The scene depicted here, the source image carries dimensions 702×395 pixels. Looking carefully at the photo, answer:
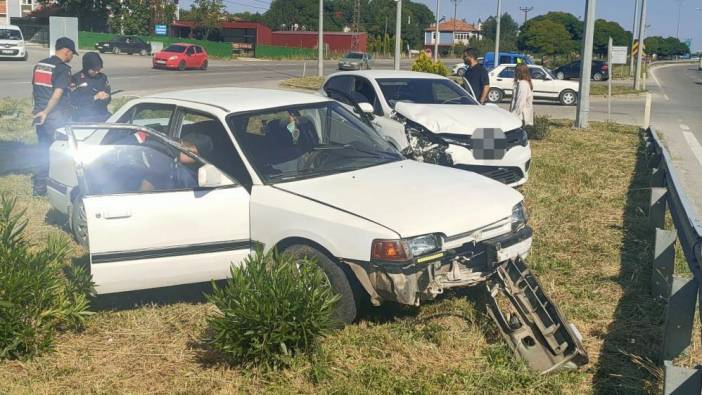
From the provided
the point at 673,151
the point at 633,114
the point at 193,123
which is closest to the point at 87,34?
the point at 633,114

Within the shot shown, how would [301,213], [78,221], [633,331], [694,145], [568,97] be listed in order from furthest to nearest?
[568,97] < [694,145] < [78,221] < [633,331] < [301,213]

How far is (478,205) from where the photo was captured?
5.03m

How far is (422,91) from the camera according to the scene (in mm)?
10531

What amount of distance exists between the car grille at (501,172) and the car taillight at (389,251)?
15.4 feet

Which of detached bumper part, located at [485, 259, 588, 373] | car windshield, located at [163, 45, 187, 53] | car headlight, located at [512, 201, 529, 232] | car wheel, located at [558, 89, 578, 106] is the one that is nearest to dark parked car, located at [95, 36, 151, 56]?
car windshield, located at [163, 45, 187, 53]

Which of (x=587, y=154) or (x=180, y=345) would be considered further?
(x=587, y=154)

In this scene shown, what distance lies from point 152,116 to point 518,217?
363 cm

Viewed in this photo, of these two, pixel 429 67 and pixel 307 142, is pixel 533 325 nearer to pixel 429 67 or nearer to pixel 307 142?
pixel 307 142

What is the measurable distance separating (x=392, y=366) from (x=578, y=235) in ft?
12.2

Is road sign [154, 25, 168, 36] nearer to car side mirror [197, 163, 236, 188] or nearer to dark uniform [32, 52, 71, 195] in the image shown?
dark uniform [32, 52, 71, 195]

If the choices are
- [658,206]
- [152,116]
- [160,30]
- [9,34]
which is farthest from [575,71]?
[160,30]

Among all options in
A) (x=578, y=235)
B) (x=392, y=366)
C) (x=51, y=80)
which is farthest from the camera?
(x=51, y=80)

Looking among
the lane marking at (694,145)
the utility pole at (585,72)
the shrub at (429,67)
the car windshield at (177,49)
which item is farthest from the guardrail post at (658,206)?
the car windshield at (177,49)

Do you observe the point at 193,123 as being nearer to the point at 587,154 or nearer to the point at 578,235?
the point at 578,235
